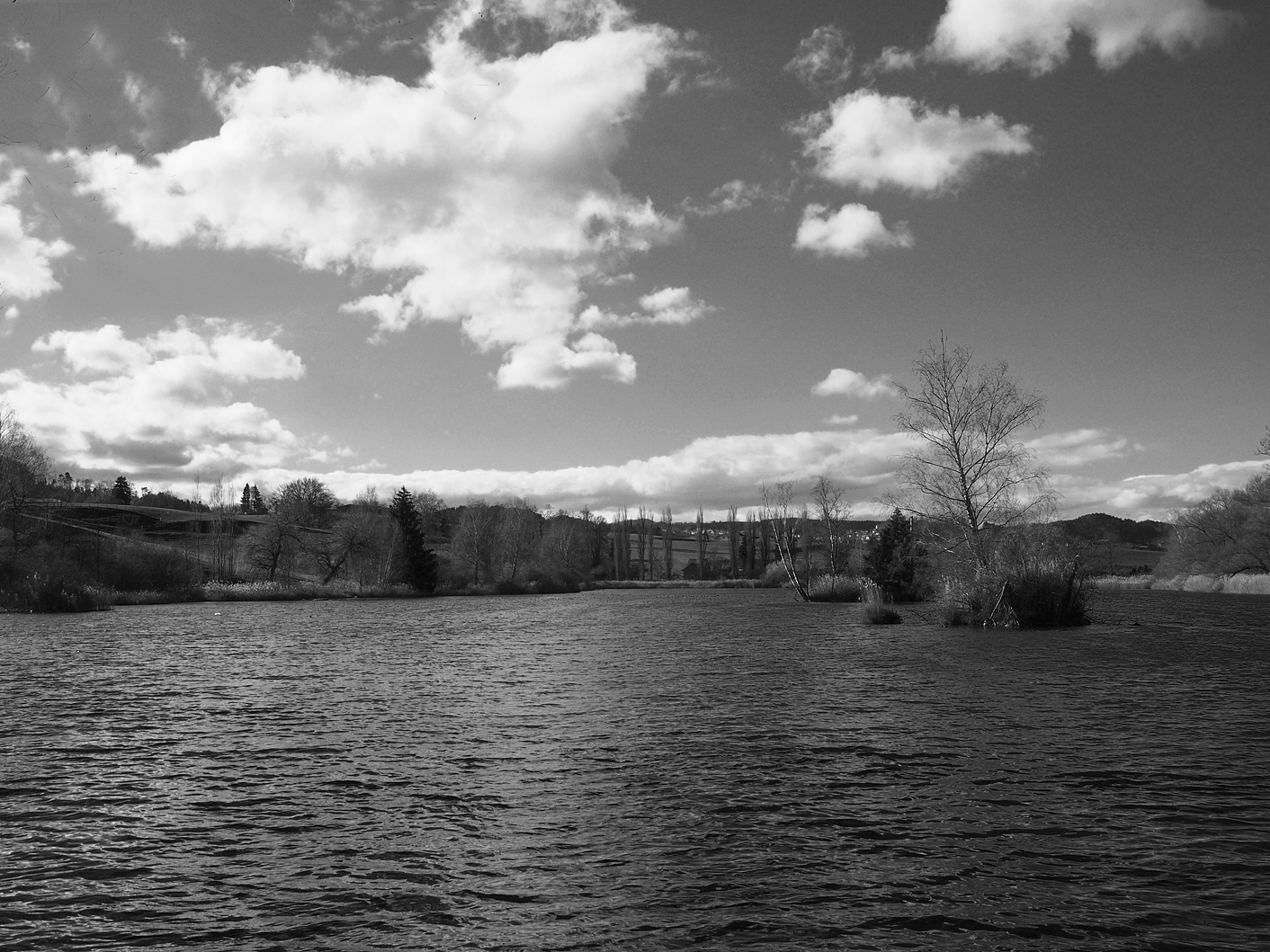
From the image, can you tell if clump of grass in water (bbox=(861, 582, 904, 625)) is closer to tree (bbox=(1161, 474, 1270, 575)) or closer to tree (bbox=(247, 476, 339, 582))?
tree (bbox=(1161, 474, 1270, 575))

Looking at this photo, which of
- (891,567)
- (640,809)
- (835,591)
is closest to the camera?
(640,809)

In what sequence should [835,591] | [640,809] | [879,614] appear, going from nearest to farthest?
[640,809] → [879,614] → [835,591]

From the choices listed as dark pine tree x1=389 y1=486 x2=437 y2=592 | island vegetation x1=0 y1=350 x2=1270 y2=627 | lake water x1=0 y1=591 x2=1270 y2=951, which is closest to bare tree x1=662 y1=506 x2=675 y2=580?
island vegetation x1=0 y1=350 x2=1270 y2=627

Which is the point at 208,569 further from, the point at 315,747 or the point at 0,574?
the point at 315,747

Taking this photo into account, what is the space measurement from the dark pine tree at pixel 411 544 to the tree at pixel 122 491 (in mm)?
136131

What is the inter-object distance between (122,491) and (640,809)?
8558 inches

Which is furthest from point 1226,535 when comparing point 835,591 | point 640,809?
point 640,809

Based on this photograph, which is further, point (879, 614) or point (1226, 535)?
point (1226, 535)

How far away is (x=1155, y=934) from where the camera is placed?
675cm

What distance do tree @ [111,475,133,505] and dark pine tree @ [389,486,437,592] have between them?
5360 inches

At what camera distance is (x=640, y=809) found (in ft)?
34.0

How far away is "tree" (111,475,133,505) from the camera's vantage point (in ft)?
634

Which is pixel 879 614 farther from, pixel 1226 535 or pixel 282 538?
pixel 282 538

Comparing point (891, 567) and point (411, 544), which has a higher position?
point (411, 544)
